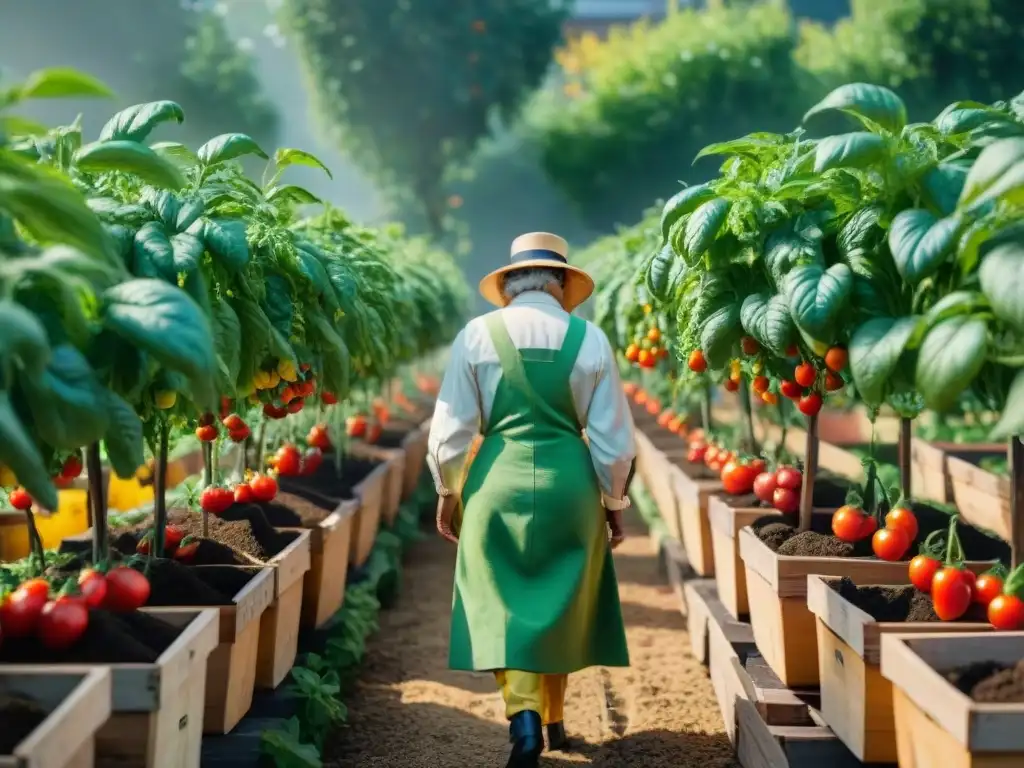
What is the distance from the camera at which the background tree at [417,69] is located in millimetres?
25797

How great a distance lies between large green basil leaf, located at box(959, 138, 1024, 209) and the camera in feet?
7.70

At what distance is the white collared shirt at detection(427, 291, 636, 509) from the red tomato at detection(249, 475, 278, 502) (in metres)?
1.06

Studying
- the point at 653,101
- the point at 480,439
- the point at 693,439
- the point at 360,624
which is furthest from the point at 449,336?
the point at 653,101

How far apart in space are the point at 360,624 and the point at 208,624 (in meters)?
2.27

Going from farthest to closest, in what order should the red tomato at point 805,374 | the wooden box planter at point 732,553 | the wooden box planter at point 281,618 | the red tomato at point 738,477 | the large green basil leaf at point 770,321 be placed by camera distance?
the red tomato at point 738,477, the wooden box planter at point 732,553, the wooden box planter at point 281,618, the red tomato at point 805,374, the large green basil leaf at point 770,321

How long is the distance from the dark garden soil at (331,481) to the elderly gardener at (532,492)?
1.77 meters

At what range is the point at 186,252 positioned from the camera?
298cm

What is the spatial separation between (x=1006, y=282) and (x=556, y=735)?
8.83 ft

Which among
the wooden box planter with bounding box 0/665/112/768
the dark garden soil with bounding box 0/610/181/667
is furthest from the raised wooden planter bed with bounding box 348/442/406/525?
the wooden box planter with bounding box 0/665/112/768

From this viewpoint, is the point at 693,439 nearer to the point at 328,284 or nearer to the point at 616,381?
the point at 616,381

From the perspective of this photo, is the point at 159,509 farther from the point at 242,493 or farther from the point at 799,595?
the point at 799,595

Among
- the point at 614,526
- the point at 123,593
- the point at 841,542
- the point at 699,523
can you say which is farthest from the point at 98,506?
the point at 699,523

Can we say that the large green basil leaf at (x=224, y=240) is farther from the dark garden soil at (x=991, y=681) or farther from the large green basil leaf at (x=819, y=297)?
the dark garden soil at (x=991, y=681)

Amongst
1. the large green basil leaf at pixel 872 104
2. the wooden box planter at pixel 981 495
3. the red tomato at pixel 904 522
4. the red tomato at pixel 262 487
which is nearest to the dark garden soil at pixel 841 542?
the red tomato at pixel 904 522
